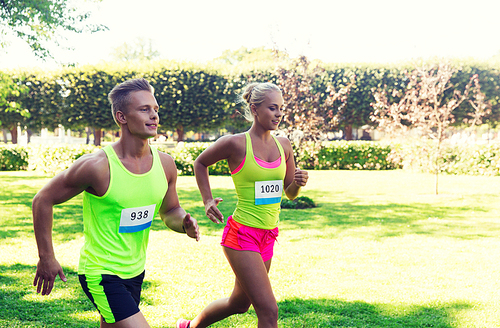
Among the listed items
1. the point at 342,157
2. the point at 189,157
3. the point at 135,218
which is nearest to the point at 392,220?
the point at 135,218

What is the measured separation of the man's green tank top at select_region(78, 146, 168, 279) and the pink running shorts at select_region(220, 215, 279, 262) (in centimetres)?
89

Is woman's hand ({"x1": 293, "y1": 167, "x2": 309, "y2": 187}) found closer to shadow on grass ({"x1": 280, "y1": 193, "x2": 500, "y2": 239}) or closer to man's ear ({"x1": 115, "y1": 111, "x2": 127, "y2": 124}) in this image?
man's ear ({"x1": 115, "y1": 111, "x2": 127, "y2": 124})

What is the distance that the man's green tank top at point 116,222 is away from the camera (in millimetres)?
2555

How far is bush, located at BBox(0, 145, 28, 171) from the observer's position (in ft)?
76.0

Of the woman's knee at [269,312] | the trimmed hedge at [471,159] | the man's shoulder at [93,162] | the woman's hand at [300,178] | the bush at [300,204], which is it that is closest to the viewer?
the man's shoulder at [93,162]

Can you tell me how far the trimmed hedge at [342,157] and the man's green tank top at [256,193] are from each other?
1306cm

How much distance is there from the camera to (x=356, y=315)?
469 cm

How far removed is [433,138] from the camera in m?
14.6

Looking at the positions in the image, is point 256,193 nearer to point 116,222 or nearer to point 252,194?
point 252,194

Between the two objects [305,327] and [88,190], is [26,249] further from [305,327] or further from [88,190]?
[88,190]

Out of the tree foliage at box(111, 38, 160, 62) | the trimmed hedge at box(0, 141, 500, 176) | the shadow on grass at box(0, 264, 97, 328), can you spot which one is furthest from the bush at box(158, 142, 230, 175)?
the tree foliage at box(111, 38, 160, 62)

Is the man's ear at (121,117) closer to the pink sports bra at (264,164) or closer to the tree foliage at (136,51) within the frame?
the pink sports bra at (264,164)

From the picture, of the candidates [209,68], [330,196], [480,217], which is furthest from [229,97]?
[480,217]

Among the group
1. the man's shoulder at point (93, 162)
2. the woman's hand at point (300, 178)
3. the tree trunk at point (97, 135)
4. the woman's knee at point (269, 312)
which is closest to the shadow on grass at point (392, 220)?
the woman's hand at point (300, 178)
